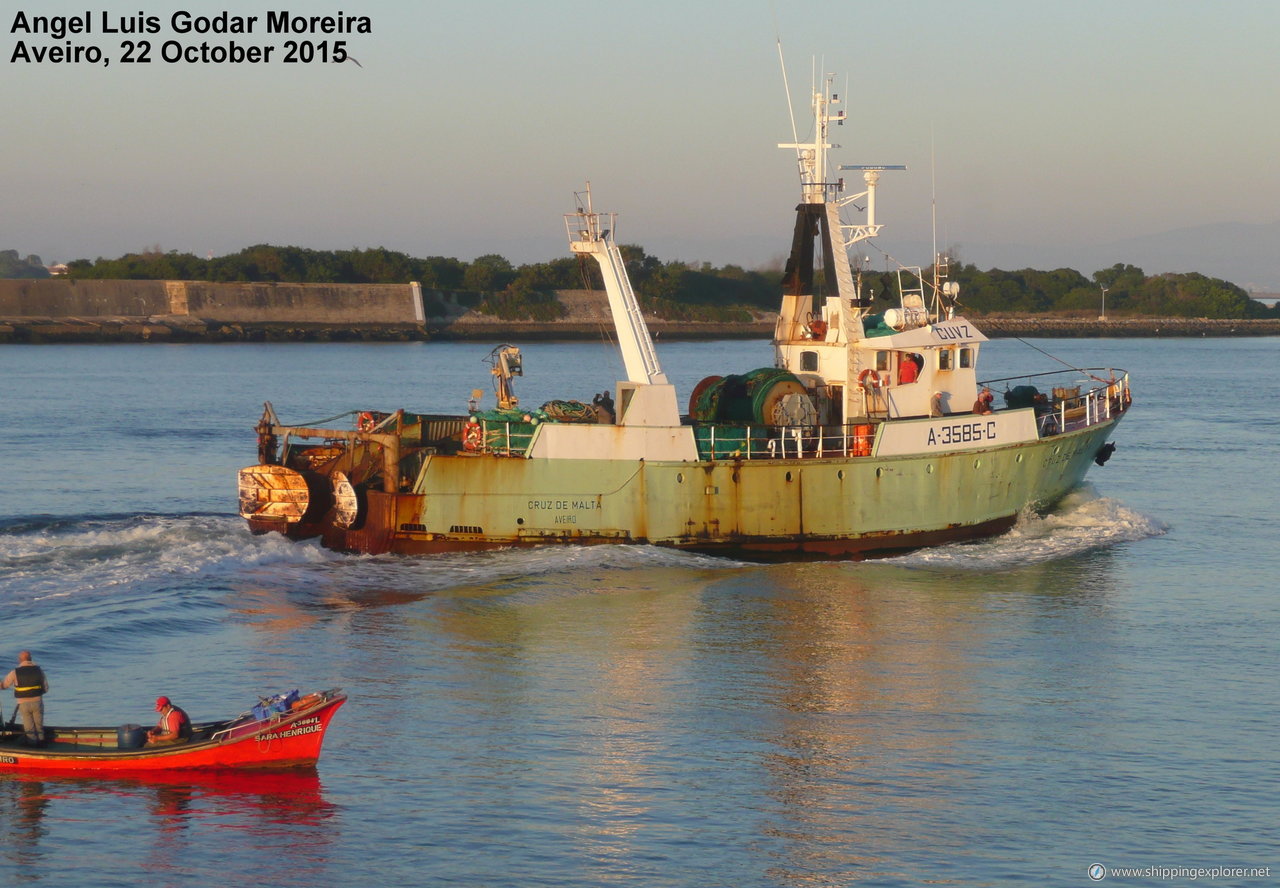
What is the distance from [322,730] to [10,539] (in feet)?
45.6

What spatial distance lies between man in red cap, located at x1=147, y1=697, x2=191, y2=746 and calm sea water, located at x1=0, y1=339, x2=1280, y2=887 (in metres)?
0.49

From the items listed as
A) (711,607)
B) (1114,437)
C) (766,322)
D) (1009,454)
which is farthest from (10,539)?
(766,322)

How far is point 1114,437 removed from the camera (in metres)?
49.0

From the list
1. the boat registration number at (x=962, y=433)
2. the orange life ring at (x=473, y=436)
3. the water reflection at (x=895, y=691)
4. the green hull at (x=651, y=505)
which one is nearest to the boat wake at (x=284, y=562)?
the green hull at (x=651, y=505)

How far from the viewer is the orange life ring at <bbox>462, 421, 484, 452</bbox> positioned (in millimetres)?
25547

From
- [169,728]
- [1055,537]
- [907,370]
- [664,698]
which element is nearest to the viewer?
[169,728]

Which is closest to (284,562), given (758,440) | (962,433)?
(758,440)

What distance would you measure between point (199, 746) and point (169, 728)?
395mm

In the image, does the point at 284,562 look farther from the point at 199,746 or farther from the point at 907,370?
the point at 907,370

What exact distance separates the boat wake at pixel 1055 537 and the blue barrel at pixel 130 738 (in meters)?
15.0

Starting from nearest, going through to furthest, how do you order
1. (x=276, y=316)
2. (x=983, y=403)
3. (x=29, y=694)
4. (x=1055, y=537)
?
(x=29, y=694) < (x=983, y=403) < (x=1055, y=537) < (x=276, y=316)

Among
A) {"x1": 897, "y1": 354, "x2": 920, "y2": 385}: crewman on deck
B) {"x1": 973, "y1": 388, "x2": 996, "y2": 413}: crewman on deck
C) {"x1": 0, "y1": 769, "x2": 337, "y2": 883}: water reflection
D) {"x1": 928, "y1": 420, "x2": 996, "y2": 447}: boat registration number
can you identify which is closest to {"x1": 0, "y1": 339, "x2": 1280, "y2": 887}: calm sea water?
{"x1": 0, "y1": 769, "x2": 337, "y2": 883}: water reflection

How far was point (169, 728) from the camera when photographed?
50.5 ft

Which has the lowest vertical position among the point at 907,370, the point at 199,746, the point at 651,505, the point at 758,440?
the point at 199,746
